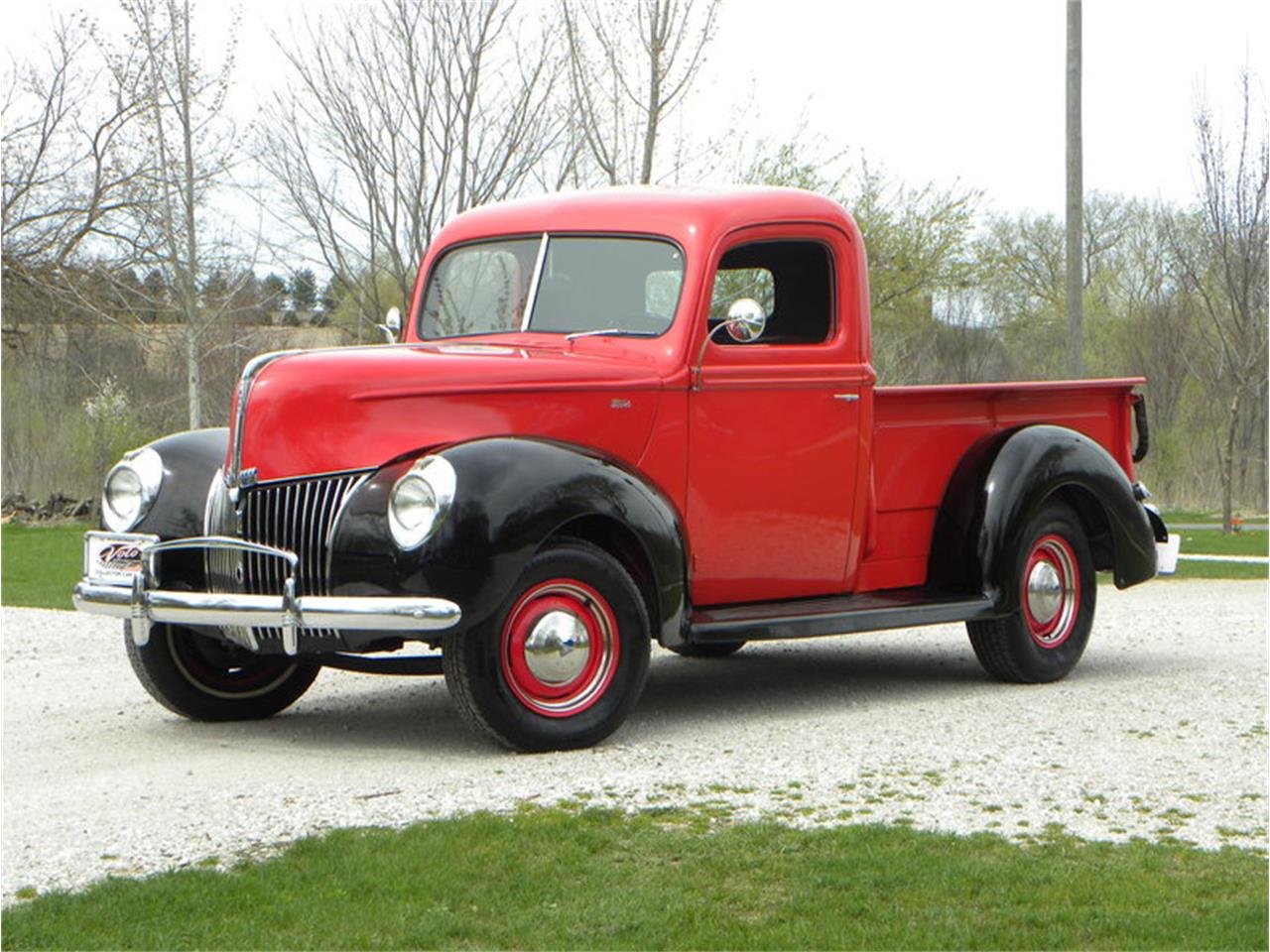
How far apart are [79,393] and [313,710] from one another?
83.2 ft

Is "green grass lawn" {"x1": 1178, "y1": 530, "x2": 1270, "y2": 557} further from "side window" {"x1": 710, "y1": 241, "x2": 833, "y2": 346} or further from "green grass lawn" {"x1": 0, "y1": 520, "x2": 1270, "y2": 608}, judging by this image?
"side window" {"x1": 710, "y1": 241, "x2": 833, "y2": 346}

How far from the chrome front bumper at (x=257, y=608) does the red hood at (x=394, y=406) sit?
0.43 meters

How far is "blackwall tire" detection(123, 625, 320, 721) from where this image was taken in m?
A: 8.09

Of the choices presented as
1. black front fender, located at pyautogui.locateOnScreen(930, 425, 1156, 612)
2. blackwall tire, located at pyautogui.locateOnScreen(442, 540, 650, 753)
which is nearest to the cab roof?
black front fender, located at pyautogui.locateOnScreen(930, 425, 1156, 612)

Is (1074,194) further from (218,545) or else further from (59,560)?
(218,545)

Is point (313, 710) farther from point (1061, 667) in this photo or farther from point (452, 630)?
point (1061, 667)

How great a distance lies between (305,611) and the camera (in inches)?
271

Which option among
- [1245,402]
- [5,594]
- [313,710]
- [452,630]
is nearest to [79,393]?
[5,594]

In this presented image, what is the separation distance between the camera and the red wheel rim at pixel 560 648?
714cm

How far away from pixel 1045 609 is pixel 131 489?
445 cm


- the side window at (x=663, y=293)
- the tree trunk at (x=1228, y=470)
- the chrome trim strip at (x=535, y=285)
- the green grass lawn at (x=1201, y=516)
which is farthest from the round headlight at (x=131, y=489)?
the green grass lawn at (x=1201, y=516)

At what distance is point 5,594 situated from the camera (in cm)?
1502

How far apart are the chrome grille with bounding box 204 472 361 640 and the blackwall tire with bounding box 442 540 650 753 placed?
0.61 m

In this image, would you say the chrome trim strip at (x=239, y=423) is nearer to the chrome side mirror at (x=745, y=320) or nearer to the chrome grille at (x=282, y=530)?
the chrome grille at (x=282, y=530)
